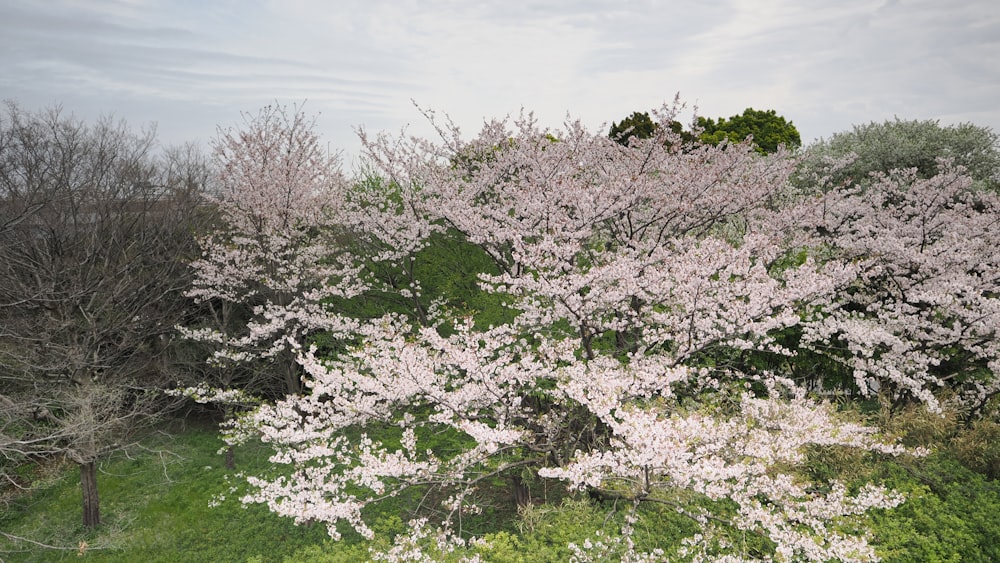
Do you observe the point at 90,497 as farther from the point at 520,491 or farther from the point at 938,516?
the point at 938,516

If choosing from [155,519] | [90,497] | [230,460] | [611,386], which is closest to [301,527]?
[155,519]

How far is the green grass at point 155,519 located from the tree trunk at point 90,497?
7.7 inches

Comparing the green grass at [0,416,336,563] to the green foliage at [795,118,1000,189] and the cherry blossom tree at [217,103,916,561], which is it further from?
the green foliage at [795,118,1000,189]

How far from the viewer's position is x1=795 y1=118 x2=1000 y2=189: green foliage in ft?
68.6

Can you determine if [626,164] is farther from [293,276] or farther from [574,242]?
[293,276]

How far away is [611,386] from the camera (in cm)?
635

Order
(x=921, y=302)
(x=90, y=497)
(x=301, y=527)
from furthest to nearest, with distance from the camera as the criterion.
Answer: (x=90, y=497) → (x=921, y=302) → (x=301, y=527)

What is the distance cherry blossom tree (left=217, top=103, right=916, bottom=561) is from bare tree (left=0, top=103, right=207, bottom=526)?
11.6 ft

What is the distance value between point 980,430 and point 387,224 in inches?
457

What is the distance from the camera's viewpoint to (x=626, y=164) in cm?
1202

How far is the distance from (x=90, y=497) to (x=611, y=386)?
11.7 meters

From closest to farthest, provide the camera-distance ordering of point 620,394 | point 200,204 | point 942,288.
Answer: point 620,394, point 942,288, point 200,204

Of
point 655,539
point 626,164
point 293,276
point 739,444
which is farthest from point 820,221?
point 293,276

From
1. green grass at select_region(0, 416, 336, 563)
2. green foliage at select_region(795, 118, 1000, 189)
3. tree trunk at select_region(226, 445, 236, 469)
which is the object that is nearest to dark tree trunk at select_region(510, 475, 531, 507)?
green grass at select_region(0, 416, 336, 563)
